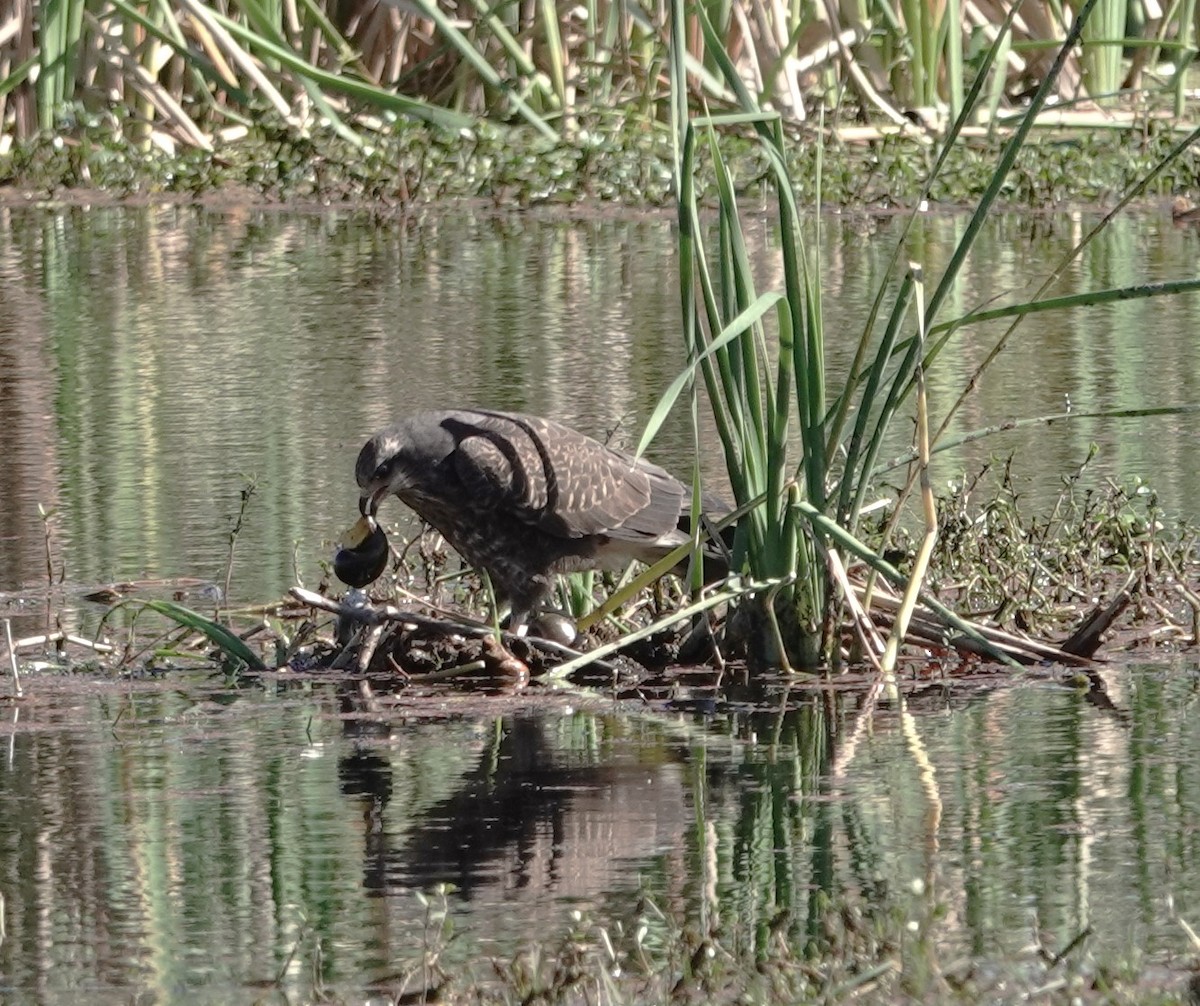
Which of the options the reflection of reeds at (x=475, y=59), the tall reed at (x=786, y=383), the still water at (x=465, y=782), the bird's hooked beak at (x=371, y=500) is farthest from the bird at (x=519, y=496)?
the reflection of reeds at (x=475, y=59)

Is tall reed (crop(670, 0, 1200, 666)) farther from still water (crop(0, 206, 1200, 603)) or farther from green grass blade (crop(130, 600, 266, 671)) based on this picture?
green grass blade (crop(130, 600, 266, 671))

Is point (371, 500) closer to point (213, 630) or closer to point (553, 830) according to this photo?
point (213, 630)

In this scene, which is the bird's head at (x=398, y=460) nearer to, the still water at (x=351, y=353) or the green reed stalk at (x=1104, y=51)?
the still water at (x=351, y=353)

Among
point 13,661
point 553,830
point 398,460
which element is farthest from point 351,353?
point 553,830

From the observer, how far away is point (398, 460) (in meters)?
6.70

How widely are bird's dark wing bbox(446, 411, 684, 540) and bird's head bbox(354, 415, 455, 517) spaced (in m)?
0.06

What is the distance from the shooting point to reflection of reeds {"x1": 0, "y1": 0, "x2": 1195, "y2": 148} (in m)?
16.8

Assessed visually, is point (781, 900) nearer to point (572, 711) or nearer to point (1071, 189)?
point (572, 711)

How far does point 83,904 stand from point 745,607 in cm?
224

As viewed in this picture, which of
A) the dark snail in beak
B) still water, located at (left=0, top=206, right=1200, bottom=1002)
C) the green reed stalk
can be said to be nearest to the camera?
still water, located at (left=0, top=206, right=1200, bottom=1002)

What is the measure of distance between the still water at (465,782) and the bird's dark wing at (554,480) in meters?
0.68

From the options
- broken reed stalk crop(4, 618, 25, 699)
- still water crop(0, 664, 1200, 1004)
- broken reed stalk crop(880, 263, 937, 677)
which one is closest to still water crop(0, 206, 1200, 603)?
broken reed stalk crop(880, 263, 937, 677)

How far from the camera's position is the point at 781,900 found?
180 inches

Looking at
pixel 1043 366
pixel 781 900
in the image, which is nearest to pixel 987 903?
pixel 781 900
